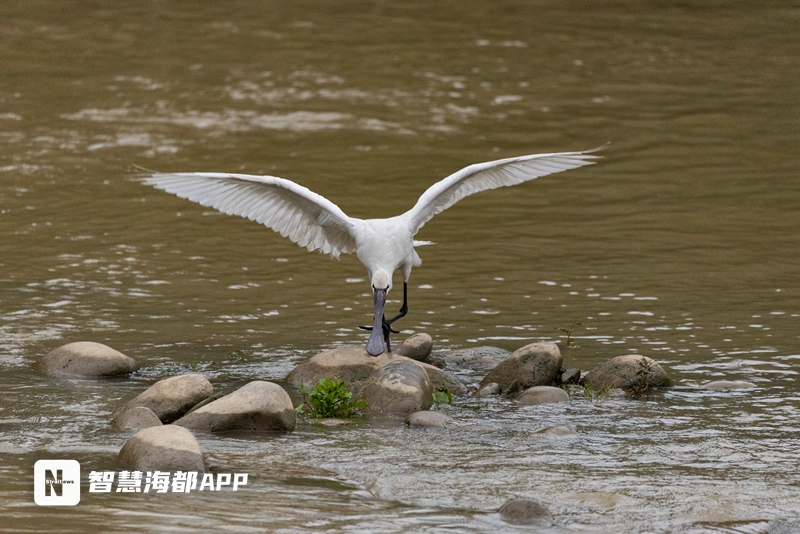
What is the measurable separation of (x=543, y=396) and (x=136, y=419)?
3.06 m

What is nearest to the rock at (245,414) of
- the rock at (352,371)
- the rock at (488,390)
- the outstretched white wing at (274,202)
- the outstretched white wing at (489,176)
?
the rock at (352,371)

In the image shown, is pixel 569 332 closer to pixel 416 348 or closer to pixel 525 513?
pixel 416 348

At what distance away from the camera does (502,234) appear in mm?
15039

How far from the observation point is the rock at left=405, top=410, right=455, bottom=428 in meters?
8.60

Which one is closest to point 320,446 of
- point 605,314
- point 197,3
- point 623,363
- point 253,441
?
point 253,441

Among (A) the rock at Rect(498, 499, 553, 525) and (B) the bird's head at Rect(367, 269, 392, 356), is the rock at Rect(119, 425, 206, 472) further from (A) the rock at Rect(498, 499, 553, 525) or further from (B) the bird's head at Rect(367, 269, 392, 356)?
(B) the bird's head at Rect(367, 269, 392, 356)

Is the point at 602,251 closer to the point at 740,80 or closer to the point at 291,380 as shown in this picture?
the point at 291,380

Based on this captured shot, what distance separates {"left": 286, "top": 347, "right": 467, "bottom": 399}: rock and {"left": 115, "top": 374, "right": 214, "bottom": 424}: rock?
1013 millimetres

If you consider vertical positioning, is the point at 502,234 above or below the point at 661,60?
below

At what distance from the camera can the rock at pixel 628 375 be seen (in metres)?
9.52

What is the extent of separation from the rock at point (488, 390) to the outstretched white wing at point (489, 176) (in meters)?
1.52

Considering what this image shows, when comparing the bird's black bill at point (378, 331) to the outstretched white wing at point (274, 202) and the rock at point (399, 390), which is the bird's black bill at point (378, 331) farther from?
the outstretched white wing at point (274, 202)

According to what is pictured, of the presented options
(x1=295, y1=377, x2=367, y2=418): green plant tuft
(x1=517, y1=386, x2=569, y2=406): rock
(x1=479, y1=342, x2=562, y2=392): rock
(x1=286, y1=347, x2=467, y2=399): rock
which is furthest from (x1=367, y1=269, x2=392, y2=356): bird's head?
(x1=517, y1=386, x2=569, y2=406): rock

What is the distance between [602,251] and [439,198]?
440 cm
